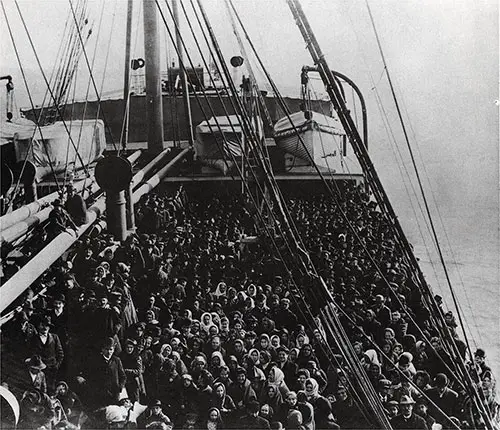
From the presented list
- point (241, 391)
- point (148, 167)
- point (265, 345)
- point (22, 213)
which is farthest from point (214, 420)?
point (148, 167)

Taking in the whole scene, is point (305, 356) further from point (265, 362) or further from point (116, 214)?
point (116, 214)

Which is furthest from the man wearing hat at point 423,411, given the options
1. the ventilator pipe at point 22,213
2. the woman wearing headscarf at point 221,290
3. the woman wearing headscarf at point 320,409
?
the ventilator pipe at point 22,213

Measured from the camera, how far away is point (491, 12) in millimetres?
5957

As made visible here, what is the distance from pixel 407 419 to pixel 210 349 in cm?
204

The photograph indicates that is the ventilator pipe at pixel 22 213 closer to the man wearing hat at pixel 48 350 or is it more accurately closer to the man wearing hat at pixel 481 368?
the man wearing hat at pixel 48 350

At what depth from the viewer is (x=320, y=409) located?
17.0 feet

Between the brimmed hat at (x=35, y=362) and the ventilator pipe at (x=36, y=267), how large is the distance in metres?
0.67

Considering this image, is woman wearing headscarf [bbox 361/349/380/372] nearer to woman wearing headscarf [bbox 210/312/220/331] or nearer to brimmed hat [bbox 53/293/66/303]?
woman wearing headscarf [bbox 210/312/220/331]

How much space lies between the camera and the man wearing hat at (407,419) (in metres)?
5.13

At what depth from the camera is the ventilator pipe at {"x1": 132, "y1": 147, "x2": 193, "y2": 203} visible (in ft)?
37.9

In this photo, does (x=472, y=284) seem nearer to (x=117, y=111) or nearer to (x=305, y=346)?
(x=305, y=346)

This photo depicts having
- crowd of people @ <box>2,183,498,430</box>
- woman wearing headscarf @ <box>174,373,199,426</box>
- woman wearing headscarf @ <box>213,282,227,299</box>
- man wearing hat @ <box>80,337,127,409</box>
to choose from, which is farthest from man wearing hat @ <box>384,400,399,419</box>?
woman wearing headscarf @ <box>213,282,227,299</box>

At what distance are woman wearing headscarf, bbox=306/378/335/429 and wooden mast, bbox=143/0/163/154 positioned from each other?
29.3 feet

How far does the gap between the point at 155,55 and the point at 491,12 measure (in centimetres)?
809
